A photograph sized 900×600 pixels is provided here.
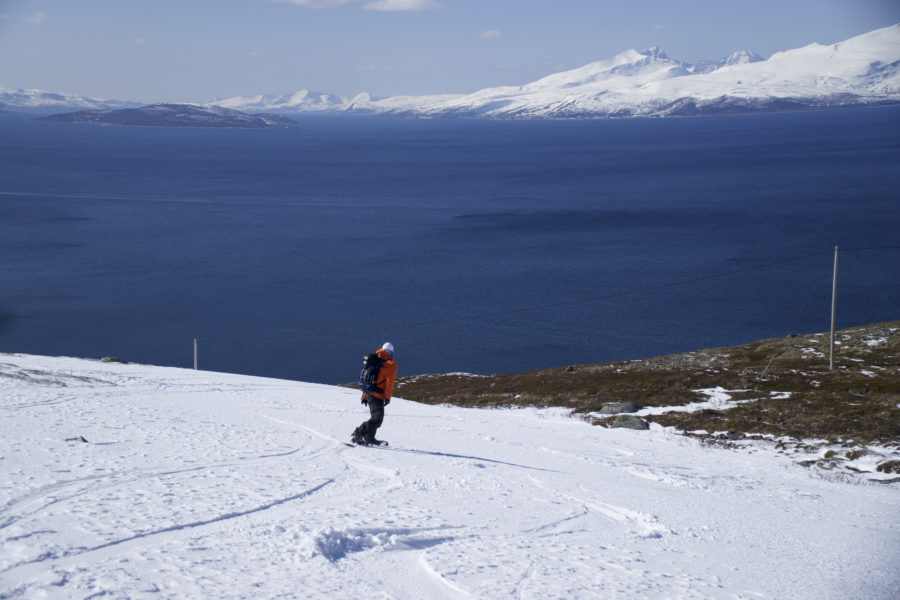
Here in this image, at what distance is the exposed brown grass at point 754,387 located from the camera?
21953 mm

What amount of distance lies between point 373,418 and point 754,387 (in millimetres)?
19884

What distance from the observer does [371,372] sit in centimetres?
1417

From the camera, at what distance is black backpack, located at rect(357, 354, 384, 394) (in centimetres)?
1400

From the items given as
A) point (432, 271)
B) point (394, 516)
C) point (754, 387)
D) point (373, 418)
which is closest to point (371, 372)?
point (373, 418)

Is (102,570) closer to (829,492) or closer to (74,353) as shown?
(829,492)

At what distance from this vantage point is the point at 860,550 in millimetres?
10836

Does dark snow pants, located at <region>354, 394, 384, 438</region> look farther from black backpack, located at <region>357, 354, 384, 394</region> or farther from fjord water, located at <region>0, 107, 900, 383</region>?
fjord water, located at <region>0, 107, 900, 383</region>

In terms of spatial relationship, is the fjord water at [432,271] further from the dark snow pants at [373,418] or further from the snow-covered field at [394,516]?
the dark snow pants at [373,418]

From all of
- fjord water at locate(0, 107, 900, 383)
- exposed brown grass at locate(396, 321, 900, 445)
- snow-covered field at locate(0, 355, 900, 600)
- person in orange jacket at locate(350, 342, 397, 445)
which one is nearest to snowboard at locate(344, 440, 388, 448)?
snow-covered field at locate(0, 355, 900, 600)

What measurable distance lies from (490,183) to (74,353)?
374 ft

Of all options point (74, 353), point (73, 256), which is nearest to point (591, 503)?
point (74, 353)

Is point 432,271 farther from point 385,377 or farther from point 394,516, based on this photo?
point 394,516

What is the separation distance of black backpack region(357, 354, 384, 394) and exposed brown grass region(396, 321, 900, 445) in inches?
479

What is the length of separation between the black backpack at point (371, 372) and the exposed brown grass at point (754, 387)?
12.2 meters
